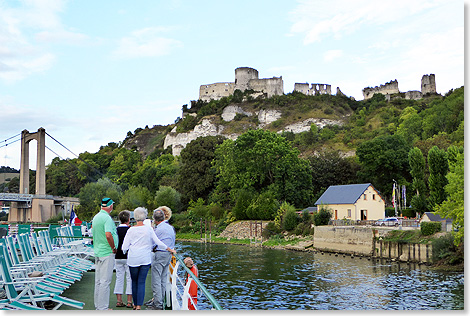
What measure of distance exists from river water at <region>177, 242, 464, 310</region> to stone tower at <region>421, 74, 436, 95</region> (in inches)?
3945

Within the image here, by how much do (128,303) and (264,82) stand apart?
403 ft

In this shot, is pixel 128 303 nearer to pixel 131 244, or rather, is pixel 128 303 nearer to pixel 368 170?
pixel 131 244

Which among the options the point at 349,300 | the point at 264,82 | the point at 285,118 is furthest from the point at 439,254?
the point at 264,82

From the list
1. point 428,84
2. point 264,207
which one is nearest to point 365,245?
point 264,207

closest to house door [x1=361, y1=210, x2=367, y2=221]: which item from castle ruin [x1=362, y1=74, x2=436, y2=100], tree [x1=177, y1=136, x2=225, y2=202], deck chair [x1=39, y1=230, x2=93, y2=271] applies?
tree [x1=177, y1=136, x2=225, y2=202]

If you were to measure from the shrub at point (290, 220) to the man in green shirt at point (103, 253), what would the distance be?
41.1 metres

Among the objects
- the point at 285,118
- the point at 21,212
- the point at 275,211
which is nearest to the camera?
the point at 275,211

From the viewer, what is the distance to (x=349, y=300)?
2030cm

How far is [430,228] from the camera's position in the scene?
31.8 metres

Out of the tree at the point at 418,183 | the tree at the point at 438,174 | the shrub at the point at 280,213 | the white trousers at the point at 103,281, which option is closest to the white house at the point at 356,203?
the shrub at the point at 280,213

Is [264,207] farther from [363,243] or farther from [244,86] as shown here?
[244,86]

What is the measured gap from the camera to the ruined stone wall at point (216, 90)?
133 meters

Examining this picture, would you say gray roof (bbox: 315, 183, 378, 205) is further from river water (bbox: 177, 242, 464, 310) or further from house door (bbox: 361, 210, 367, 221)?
river water (bbox: 177, 242, 464, 310)

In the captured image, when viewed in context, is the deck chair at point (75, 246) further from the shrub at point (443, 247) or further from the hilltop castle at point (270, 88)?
the hilltop castle at point (270, 88)
